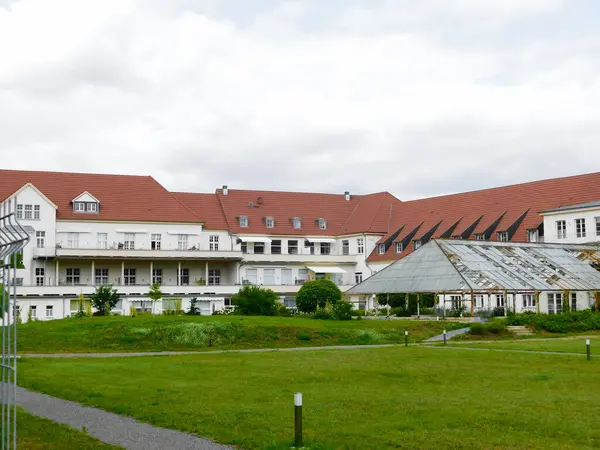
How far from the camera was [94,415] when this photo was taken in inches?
581

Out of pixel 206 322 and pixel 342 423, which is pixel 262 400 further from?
pixel 206 322

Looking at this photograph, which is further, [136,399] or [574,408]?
[136,399]

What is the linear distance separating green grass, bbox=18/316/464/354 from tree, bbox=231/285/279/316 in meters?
9.94

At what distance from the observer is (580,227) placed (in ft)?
199

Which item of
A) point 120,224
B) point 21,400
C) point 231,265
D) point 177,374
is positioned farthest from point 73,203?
point 21,400

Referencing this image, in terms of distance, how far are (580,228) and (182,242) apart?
106 ft

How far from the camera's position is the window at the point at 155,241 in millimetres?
70312

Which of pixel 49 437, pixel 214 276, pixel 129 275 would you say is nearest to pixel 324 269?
pixel 214 276

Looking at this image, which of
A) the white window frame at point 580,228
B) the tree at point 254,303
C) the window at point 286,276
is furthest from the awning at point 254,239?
the white window frame at point 580,228

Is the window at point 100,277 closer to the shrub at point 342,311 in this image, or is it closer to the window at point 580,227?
the shrub at point 342,311

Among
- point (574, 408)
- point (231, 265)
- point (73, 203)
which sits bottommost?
point (574, 408)

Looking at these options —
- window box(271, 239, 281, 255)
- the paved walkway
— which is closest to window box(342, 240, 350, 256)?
window box(271, 239, 281, 255)

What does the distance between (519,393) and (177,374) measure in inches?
369

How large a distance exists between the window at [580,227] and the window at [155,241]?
3354 centimetres
